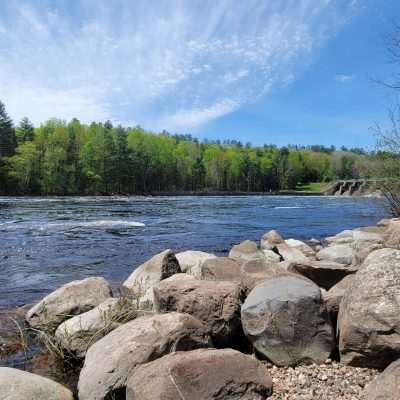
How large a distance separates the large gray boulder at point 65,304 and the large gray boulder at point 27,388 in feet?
6.17

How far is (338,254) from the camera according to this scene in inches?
400

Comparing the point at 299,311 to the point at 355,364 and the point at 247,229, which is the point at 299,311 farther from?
the point at 247,229

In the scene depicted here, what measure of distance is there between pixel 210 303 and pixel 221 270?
1.72 metres

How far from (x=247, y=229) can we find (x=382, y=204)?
674 cm

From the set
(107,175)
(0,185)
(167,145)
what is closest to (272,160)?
(167,145)

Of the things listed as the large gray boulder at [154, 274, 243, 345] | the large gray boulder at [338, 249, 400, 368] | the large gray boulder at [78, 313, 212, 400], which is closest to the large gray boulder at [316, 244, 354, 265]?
the large gray boulder at [154, 274, 243, 345]

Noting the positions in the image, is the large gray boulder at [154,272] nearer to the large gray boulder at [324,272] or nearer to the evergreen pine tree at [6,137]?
the large gray boulder at [324,272]

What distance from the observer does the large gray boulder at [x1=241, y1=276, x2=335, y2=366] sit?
13.2ft

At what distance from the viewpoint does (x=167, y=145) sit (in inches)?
3792

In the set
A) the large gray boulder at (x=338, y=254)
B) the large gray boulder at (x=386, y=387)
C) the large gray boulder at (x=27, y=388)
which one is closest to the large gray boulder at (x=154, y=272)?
the large gray boulder at (x=27, y=388)

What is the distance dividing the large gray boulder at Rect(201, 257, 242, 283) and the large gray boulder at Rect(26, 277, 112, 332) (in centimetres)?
164

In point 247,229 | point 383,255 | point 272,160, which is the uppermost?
point 272,160

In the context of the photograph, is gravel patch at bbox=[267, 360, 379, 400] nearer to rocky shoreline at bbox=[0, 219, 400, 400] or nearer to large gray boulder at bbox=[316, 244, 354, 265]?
rocky shoreline at bbox=[0, 219, 400, 400]

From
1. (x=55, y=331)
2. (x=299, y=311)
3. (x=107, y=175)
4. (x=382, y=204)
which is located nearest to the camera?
(x=299, y=311)
